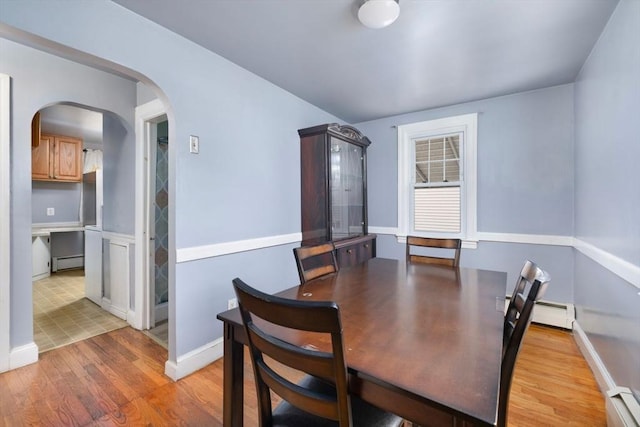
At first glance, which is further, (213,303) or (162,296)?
(162,296)

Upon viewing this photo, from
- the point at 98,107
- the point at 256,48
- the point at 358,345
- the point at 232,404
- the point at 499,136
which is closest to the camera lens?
the point at 358,345

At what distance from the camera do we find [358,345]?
0.92 metres

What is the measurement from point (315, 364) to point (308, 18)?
1930mm

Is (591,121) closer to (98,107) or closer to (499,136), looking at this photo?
(499,136)

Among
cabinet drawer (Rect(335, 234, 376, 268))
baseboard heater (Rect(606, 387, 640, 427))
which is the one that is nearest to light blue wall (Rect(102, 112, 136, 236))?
cabinet drawer (Rect(335, 234, 376, 268))

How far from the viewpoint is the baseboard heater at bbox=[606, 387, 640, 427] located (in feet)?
4.28

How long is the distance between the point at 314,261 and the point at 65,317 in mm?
2961

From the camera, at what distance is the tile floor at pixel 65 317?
8.42 ft

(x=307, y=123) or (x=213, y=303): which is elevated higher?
(x=307, y=123)

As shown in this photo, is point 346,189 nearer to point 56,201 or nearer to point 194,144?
point 194,144

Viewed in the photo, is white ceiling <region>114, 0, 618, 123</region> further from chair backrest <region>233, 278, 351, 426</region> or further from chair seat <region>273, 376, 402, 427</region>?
chair seat <region>273, 376, 402, 427</region>

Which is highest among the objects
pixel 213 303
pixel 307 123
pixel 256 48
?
pixel 256 48

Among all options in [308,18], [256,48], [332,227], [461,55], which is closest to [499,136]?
[461,55]

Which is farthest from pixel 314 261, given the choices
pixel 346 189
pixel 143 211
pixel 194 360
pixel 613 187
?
pixel 613 187
